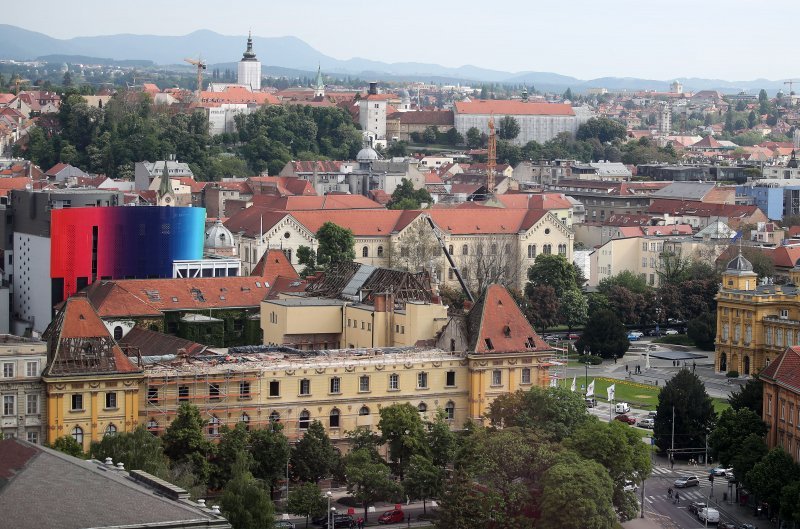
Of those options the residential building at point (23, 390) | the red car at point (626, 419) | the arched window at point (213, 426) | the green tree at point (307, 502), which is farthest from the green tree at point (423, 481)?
the red car at point (626, 419)

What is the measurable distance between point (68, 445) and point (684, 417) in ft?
82.3

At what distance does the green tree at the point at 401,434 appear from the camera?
200 feet

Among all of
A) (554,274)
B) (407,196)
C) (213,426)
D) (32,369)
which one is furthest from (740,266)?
(407,196)

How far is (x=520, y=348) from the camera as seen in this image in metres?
66.4

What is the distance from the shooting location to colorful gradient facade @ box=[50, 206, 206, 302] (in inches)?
3686

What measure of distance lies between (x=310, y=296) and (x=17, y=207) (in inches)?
1053

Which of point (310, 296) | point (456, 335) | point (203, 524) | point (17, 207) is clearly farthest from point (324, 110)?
point (203, 524)

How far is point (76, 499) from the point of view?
127 feet

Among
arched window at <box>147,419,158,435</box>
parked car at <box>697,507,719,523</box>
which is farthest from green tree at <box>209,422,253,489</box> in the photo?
parked car at <box>697,507,719,523</box>

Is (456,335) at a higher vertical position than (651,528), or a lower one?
higher

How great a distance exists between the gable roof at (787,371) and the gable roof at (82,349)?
69.9 ft

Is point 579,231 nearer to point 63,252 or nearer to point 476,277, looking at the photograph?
point 476,277

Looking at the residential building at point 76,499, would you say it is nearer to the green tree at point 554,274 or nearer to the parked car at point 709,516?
the parked car at point 709,516

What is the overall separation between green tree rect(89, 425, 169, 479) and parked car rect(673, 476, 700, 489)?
1884 cm
